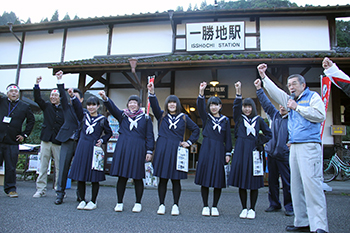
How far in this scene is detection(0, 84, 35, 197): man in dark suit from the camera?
4.66 metres

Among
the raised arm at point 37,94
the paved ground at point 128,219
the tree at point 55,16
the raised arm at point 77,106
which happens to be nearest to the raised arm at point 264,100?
the paved ground at point 128,219

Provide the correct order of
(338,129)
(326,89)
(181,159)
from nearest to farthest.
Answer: (181,159) < (326,89) < (338,129)

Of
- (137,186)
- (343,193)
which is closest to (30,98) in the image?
(137,186)

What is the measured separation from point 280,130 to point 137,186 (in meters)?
2.44

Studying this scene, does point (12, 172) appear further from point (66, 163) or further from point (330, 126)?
point (330, 126)

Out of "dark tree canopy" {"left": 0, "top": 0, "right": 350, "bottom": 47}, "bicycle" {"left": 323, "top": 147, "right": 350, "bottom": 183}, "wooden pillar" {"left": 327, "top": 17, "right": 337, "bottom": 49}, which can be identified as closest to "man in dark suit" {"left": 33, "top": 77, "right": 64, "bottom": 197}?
"bicycle" {"left": 323, "top": 147, "right": 350, "bottom": 183}

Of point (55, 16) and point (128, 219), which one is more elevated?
point (55, 16)

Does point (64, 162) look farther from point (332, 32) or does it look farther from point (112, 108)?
point (332, 32)

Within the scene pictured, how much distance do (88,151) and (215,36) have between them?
6289mm

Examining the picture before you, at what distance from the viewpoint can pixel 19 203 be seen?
4.07 metres

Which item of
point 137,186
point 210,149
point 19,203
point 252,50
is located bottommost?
point 19,203

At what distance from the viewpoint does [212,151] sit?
12.1 feet

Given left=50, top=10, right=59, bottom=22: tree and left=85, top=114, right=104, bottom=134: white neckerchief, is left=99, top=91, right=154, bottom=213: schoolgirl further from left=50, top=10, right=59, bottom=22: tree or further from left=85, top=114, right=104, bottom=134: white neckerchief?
left=50, top=10, right=59, bottom=22: tree

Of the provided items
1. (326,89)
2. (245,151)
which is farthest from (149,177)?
(326,89)
